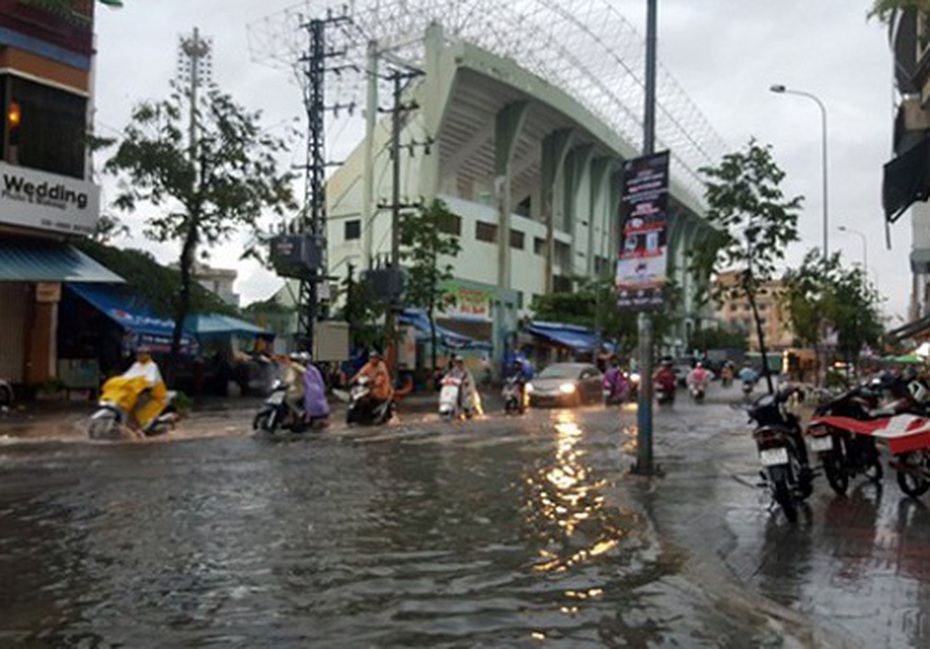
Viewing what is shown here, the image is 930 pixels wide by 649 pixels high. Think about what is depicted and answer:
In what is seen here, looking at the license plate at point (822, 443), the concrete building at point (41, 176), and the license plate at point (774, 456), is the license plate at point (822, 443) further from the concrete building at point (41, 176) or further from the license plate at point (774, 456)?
the concrete building at point (41, 176)

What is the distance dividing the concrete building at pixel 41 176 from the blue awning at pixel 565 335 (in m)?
34.2

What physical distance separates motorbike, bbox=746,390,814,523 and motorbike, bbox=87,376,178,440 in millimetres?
10399

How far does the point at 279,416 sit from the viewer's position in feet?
56.2

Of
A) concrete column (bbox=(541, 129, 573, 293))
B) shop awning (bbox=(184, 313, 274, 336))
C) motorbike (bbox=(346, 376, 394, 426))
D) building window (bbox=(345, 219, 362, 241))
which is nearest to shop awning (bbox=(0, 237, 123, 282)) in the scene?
shop awning (bbox=(184, 313, 274, 336))

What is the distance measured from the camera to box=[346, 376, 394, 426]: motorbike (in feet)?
63.4

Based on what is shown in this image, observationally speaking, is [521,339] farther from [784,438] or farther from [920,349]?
[784,438]

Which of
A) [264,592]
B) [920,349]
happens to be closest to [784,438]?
[264,592]

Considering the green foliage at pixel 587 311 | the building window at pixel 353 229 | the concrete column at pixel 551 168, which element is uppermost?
the concrete column at pixel 551 168

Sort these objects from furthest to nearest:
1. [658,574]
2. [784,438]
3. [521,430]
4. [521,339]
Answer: [521,339] < [521,430] < [784,438] < [658,574]

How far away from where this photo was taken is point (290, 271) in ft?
97.8

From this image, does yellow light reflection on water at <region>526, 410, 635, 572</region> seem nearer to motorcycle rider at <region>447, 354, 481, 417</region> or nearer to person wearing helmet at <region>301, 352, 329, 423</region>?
person wearing helmet at <region>301, 352, 329, 423</region>

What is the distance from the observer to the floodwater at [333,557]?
5.34m

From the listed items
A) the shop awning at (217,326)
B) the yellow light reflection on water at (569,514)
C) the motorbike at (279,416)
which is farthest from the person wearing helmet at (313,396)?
the shop awning at (217,326)

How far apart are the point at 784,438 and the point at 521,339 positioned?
155 feet
